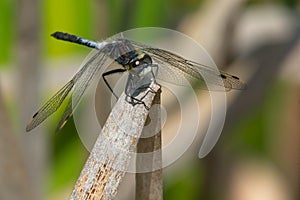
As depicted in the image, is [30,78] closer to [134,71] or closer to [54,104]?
[54,104]

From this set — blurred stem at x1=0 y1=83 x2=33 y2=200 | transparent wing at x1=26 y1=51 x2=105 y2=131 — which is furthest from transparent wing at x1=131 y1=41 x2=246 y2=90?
blurred stem at x1=0 y1=83 x2=33 y2=200

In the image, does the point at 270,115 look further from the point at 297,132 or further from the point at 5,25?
the point at 5,25

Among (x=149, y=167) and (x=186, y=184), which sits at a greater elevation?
(x=149, y=167)

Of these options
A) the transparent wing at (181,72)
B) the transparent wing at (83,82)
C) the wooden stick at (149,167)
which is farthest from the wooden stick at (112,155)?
the transparent wing at (83,82)

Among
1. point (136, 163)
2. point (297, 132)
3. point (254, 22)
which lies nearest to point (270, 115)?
point (297, 132)

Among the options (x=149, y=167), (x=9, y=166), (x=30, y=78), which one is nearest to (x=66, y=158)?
(x=30, y=78)
